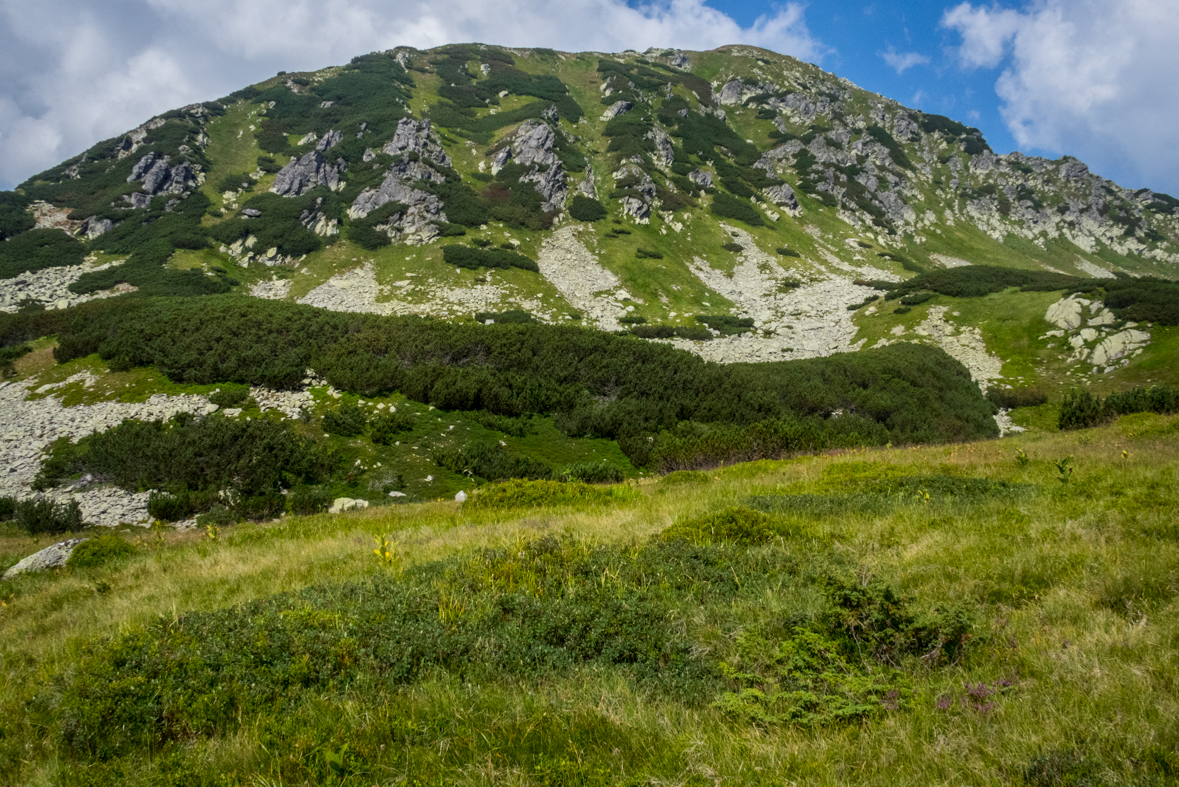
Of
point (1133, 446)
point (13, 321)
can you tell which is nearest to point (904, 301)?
point (1133, 446)

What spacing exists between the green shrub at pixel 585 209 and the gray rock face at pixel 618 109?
1367 inches

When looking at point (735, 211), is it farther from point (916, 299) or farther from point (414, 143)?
point (414, 143)

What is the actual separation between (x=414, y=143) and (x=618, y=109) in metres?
42.9

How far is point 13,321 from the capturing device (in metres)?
28.5

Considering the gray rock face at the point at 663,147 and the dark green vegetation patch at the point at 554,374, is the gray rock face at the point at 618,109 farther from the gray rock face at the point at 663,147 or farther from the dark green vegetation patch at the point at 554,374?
the dark green vegetation patch at the point at 554,374

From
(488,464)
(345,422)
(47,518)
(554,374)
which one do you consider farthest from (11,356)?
(554,374)

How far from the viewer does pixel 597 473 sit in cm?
1759

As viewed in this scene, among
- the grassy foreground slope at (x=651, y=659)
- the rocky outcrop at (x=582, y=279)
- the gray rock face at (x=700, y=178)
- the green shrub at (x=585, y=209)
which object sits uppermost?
the gray rock face at (x=700, y=178)

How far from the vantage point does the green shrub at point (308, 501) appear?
50.7ft

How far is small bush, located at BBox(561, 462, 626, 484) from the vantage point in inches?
680

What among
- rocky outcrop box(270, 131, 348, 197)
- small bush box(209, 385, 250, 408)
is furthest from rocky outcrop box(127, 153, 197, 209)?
small bush box(209, 385, 250, 408)

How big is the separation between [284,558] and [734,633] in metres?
7.02

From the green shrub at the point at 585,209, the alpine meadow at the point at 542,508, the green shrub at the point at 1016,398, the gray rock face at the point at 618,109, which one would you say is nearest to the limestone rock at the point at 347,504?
the alpine meadow at the point at 542,508

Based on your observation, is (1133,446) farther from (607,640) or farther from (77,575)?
(77,575)
